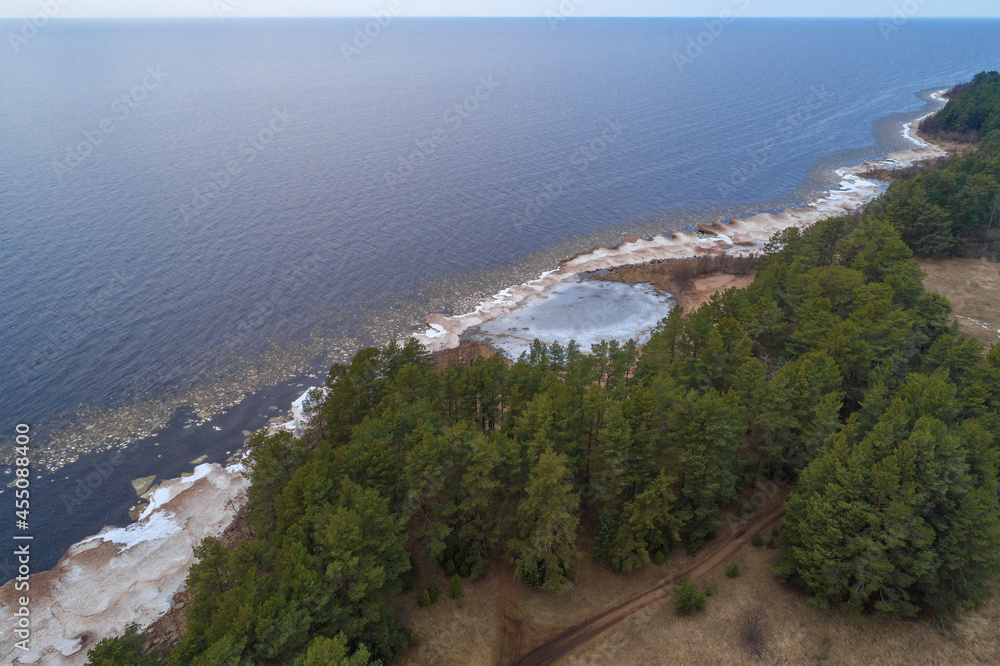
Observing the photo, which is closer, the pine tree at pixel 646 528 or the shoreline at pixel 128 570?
the shoreline at pixel 128 570

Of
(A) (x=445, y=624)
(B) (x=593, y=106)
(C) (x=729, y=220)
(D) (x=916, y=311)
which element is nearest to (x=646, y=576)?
(A) (x=445, y=624)

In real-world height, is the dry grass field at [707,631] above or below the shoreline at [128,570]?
below

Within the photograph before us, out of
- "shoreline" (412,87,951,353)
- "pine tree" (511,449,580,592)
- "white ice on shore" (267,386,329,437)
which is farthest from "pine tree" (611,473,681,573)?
"shoreline" (412,87,951,353)

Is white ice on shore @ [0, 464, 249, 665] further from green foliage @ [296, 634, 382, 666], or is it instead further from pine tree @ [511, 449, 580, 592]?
pine tree @ [511, 449, 580, 592]

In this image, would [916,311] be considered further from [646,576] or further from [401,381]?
[401,381]
